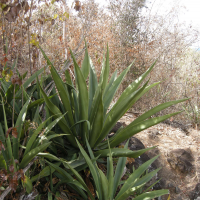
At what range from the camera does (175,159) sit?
9.27 feet

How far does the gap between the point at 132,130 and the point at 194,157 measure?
176 centimetres

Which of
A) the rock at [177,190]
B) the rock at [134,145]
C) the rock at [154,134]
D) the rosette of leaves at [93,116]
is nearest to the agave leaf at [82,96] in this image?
the rosette of leaves at [93,116]

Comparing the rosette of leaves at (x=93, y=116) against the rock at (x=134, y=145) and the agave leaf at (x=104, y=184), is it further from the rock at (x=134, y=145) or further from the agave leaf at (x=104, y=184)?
the rock at (x=134, y=145)

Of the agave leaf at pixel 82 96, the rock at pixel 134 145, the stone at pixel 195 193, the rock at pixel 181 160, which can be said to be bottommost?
the stone at pixel 195 193

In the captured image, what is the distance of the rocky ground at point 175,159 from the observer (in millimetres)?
2486

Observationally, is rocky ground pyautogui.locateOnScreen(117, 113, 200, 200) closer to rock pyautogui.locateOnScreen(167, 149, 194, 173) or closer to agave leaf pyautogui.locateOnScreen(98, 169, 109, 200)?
rock pyautogui.locateOnScreen(167, 149, 194, 173)

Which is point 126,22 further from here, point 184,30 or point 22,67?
point 22,67

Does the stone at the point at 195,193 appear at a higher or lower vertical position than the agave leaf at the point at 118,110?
lower

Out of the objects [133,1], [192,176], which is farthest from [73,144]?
[133,1]

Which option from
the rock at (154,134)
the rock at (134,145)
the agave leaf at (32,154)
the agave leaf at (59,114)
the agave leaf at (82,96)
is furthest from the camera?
the rock at (154,134)

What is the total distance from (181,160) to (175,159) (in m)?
0.08

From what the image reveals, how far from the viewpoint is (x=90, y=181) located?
5.82 ft

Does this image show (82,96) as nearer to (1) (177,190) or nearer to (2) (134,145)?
(2) (134,145)

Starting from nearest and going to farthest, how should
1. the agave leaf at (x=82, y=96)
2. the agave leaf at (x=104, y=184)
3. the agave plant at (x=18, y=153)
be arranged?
the agave plant at (x=18, y=153)
the agave leaf at (x=104, y=184)
the agave leaf at (x=82, y=96)
